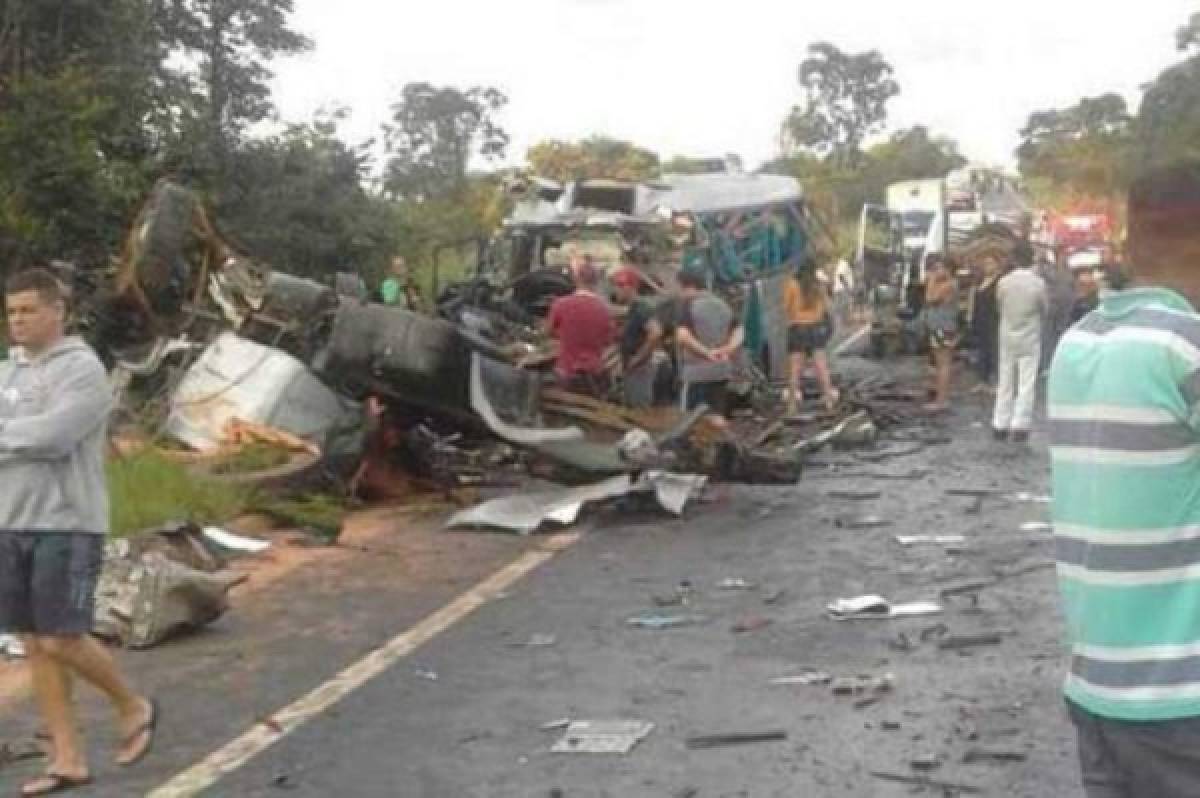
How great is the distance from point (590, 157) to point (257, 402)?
39085mm

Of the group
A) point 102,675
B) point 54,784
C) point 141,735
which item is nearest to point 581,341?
point 141,735

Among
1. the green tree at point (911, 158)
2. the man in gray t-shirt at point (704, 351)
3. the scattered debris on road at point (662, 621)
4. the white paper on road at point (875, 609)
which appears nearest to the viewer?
the scattered debris on road at point (662, 621)

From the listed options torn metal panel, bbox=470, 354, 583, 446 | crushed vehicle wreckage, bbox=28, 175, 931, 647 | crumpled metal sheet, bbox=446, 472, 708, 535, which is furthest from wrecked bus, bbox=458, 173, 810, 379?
crumpled metal sheet, bbox=446, 472, 708, 535

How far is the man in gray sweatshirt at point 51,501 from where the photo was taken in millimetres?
6273

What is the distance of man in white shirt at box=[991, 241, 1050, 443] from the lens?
1681 cm

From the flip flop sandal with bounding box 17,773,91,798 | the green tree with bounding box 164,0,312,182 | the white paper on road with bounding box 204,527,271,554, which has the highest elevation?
the green tree with bounding box 164,0,312,182

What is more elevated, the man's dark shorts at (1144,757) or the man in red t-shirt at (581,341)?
the man's dark shorts at (1144,757)

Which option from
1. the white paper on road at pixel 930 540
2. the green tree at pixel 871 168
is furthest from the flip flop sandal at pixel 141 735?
the green tree at pixel 871 168

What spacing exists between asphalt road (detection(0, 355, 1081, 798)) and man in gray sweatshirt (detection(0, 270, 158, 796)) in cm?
40

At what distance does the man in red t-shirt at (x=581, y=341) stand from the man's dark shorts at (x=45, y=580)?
28.5 feet

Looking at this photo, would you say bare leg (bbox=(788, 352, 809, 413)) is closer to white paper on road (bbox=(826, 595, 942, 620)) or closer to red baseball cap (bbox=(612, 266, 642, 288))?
red baseball cap (bbox=(612, 266, 642, 288))

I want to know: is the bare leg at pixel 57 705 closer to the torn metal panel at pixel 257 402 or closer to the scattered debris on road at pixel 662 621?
the scattered debris on road at pixel 662 621

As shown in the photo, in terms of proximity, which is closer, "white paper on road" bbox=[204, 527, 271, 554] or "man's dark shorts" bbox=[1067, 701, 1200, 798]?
"man's dark shorts" bbox=[1067, 701, 1200, 798]

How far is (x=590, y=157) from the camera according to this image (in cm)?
5206
